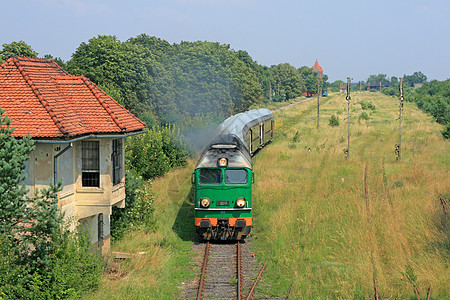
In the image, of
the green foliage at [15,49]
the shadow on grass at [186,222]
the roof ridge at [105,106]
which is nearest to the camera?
the roof ridge at [105,106]

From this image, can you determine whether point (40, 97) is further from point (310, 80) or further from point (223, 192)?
point (310, 80)

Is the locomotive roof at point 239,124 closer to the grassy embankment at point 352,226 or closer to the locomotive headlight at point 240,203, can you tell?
the grassy embankment at point 352,226

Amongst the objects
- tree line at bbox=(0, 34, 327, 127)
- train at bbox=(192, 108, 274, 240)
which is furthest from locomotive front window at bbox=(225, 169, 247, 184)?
tree line at bbox=(0, 34, 327, 127)

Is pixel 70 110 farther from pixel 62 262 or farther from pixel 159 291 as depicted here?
pixel 159 291

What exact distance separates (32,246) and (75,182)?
2.28 metres

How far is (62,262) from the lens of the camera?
40.5ft

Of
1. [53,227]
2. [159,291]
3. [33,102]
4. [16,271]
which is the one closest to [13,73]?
[33,102]

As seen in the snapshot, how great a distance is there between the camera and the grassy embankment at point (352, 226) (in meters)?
13.4

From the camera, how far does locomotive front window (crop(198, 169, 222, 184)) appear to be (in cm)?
1739

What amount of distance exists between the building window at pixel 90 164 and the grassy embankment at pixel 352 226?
589 cm

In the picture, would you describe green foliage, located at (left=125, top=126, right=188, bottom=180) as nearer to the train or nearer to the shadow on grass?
the shadow on grass

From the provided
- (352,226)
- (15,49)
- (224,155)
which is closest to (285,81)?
(15,49)

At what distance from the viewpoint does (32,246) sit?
1322 cm

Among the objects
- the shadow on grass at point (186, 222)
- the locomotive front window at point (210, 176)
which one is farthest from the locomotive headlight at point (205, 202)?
the shadow on grass at point (186, 222)
